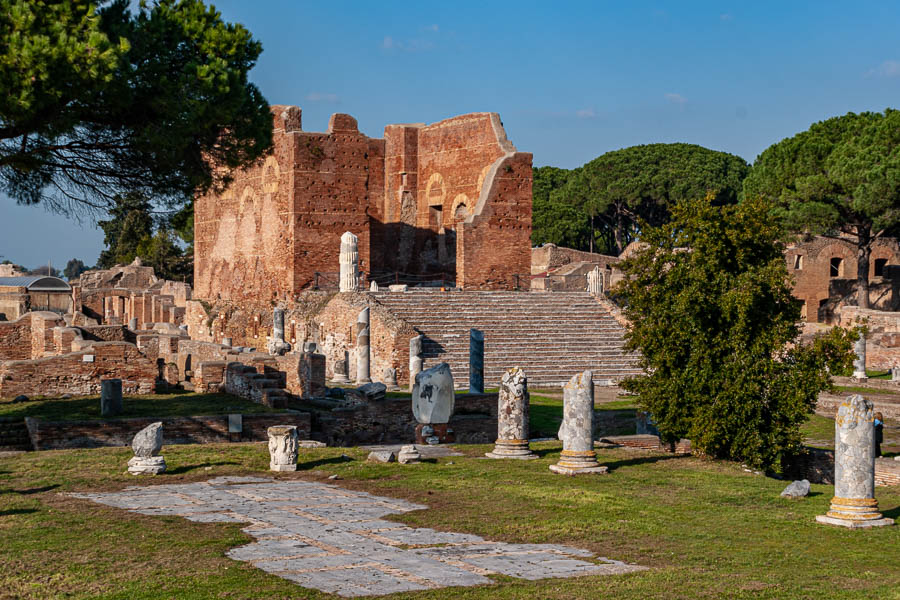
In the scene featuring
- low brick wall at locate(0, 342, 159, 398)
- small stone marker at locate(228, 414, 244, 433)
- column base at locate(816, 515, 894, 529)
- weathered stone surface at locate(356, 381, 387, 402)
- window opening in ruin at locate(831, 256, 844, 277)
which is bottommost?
column base at locate(816, 515, 894, 529)

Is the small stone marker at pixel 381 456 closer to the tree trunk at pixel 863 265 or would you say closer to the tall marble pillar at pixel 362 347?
the tall marble pillar at pixel 362 347

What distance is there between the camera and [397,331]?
23516mm

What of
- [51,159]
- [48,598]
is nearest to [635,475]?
[48,598]

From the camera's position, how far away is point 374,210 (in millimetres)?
35781

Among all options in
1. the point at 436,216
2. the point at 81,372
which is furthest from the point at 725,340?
the point at 436,216

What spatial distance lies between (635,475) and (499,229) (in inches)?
774

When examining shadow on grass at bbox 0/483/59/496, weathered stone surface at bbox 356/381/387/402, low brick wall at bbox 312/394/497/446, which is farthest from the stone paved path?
weathered stone surface at bbox 356/381/387/402

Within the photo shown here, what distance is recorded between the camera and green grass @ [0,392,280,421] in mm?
15364

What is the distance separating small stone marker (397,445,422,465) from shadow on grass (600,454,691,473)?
2.16 m

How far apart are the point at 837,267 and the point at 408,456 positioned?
3546cm

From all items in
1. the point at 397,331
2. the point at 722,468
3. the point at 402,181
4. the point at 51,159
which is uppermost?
the point at 402,181

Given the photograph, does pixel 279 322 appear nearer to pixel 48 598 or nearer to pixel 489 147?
pixel 489 147

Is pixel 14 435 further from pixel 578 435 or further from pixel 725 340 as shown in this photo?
pixel 725 340

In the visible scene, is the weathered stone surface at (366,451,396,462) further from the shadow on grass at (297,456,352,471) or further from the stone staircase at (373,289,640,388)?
the stone staircase at (373,289,640,388)
